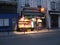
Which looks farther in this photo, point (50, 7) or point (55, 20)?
point (55, 20)

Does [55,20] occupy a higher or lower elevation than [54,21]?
higher

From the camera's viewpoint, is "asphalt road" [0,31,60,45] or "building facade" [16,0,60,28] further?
"building facade" [16,0,60,28]

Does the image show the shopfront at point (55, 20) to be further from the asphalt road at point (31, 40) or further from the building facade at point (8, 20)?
the asphalt road at point (31, 40)

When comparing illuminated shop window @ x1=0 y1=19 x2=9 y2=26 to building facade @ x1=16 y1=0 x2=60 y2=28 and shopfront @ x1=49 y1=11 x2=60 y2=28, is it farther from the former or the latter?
shopfront @ x1=49 y1=11 x2=60 y2=28

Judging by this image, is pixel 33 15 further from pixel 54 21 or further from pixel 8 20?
pixel 8 20

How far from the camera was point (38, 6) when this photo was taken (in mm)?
43812

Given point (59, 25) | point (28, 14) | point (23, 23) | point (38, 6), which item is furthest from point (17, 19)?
point (59, 25)

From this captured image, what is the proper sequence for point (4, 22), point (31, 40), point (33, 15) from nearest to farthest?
point (31, 40) → point (4, 22) → point (33, 15)

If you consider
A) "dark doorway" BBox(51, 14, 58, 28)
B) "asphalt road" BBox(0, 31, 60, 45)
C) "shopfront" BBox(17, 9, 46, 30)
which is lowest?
"asphalt road" BBox(0, 31, 60, 45)

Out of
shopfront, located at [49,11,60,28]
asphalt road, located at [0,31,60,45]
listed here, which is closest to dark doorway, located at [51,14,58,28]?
shopfront, located at [49,11,60,28]

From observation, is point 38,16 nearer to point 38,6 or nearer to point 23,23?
point 38,6

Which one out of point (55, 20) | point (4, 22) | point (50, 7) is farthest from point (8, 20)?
point (55, 20)

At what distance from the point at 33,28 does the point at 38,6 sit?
743 cm

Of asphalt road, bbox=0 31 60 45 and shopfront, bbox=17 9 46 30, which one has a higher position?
shopfront, bbox=17 9 46 30
